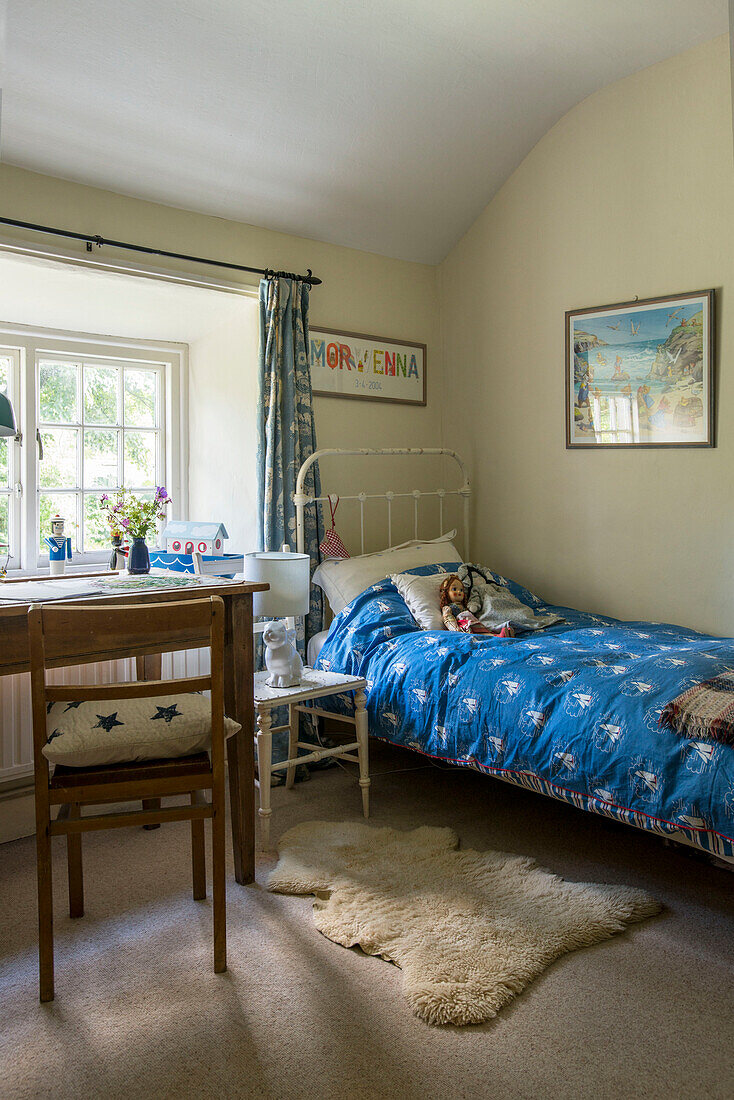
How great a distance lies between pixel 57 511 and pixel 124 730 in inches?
72.8

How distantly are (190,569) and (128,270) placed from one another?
1.15 m

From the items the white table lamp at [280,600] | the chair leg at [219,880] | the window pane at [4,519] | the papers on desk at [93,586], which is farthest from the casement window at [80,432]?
the chair leg at [219,880]

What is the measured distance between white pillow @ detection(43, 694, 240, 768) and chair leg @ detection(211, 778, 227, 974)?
145mm

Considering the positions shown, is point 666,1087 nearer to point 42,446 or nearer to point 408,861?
point 408,861

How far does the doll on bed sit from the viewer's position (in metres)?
3.02

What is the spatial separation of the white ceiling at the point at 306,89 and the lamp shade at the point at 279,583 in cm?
152

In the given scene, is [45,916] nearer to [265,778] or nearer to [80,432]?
[265,778]

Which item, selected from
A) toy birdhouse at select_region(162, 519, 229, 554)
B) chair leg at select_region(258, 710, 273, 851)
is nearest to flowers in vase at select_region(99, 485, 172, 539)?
toy birdhouse at select_region(162, 519, 229, 554)

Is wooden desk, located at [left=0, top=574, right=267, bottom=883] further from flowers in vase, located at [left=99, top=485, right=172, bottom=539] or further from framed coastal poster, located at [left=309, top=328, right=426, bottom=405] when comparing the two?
framed coastal poster, located at [left=309, top=328, right=426, bottom=405]

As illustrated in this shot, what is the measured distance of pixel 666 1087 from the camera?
1520mm

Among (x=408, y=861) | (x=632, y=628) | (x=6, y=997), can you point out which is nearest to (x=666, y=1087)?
(x=408, y=861)

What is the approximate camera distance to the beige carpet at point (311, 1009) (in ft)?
5.06

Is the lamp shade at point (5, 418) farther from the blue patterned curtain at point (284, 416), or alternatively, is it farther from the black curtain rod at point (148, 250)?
the blue patterned curtain at point (284, 416)

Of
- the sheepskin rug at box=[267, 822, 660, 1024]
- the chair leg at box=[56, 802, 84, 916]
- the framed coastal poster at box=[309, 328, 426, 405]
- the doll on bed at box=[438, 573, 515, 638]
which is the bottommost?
the sheepskin rug at box=[267, 822, 660, 1024]
